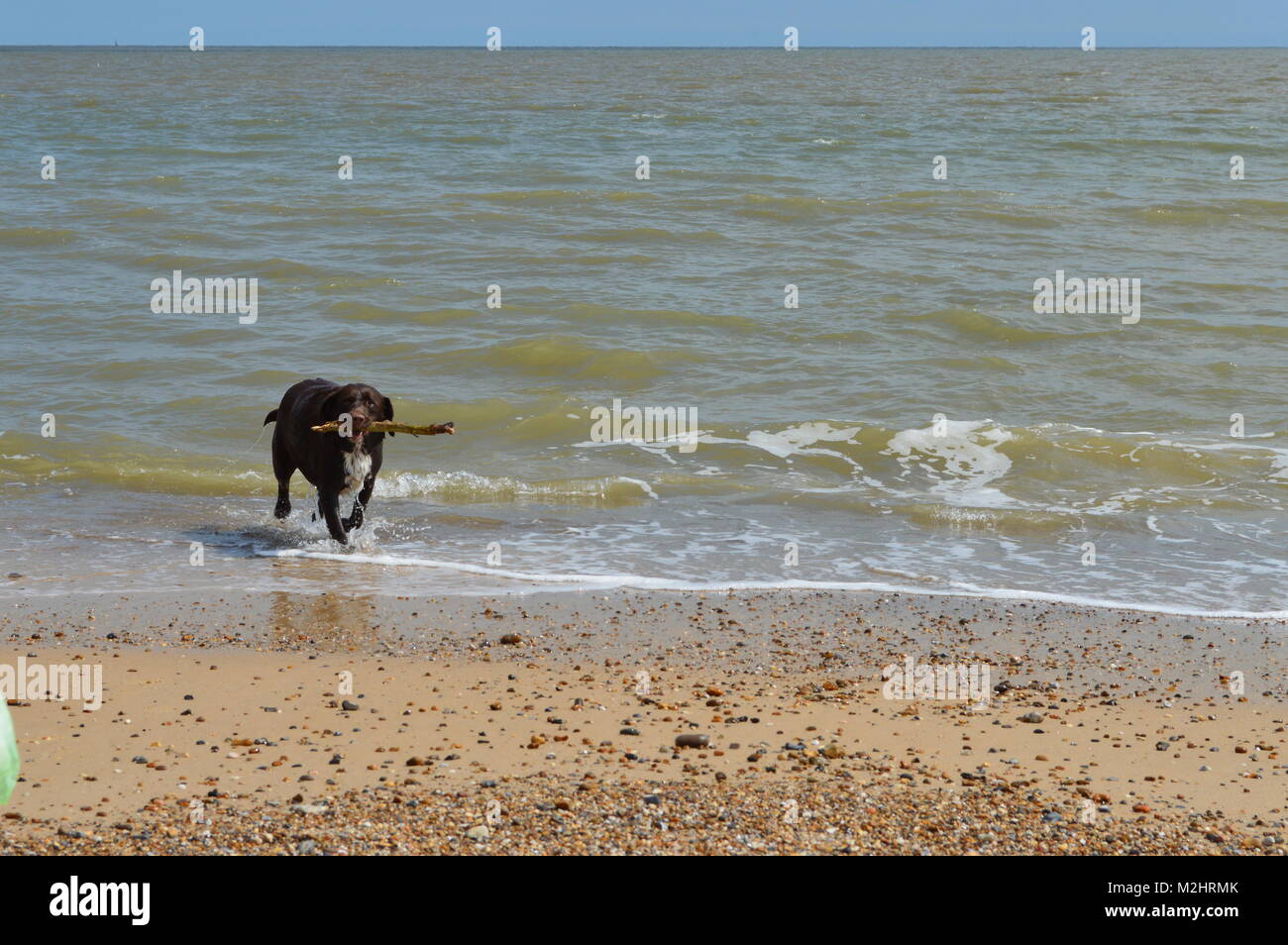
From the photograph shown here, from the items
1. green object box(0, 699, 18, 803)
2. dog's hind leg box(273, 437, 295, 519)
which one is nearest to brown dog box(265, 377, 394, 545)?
dog's hind leg box(273, 437, 295, 519)

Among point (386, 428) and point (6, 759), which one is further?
point (386, 428)

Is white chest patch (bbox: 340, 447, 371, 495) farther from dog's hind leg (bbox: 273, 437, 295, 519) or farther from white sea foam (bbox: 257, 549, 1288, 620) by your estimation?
dog's hind leg (bbox: 273, 437, 295, 519)

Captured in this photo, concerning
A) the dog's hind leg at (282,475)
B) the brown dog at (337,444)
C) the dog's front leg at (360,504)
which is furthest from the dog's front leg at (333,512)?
the dog's hind leg at (282,475)

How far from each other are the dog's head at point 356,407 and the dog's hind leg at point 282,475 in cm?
87

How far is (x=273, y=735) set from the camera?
572 cm

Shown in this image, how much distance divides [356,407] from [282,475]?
132 cm

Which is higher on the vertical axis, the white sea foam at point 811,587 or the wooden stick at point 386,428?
the wooden stick at point 386,428

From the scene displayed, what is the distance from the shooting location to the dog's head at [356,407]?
880cm

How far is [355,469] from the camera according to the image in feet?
29.7

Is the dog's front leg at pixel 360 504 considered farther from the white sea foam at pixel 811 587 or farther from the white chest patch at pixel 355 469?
the white sea foam at pixel 811 587

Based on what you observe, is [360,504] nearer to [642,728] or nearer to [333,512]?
[333,512]

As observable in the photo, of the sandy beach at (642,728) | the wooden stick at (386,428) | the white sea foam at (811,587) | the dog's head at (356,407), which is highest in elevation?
the dog's head at (356,407)

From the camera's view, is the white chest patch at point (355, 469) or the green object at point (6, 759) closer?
the green object at point (6, 759)

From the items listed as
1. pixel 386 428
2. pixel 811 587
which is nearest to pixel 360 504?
pixel 386 428
